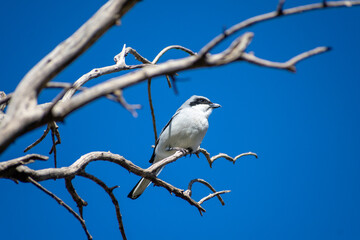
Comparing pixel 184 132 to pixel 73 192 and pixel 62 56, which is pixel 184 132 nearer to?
pixel 73 192

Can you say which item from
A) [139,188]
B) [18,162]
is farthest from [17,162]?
[139,188]

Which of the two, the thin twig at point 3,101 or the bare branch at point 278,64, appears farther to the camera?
the thin twig at point 3,101

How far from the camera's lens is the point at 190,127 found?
6.32 metres

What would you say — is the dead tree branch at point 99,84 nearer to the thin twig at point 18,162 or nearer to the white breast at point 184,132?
the thin twig at point 18,162

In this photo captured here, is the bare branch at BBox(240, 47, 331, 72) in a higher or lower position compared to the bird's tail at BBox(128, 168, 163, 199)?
lower

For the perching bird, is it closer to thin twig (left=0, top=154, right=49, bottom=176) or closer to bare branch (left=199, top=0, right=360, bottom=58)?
thin twig (left=0, top=154, right=49, bottom=176)

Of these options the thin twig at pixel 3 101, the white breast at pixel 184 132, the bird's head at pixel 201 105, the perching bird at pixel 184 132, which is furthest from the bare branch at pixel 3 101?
the bird's head at pixel 201 105

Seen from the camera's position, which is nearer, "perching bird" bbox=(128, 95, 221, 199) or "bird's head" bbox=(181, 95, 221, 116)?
"perching bird" bbox=(128, 95, 221, 199)

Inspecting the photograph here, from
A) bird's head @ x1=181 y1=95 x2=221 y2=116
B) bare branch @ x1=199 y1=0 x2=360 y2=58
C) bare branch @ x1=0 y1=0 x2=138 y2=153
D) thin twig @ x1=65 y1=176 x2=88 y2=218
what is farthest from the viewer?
bird's head @ x1=181 y1=95 x2=221 y2=116

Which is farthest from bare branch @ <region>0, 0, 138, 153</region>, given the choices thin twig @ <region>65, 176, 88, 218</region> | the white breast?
the white breast

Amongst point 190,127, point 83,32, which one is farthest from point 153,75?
point 190,127

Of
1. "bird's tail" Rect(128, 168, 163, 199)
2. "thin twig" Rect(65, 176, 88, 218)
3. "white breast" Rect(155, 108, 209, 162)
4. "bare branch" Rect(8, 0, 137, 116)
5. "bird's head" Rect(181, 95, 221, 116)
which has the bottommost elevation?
"thin twig" Rect(65, 176, 88, 218)

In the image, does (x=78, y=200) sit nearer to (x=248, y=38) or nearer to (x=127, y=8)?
(x=127, y=8)

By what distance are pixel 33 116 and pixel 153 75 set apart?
72 centimetres
